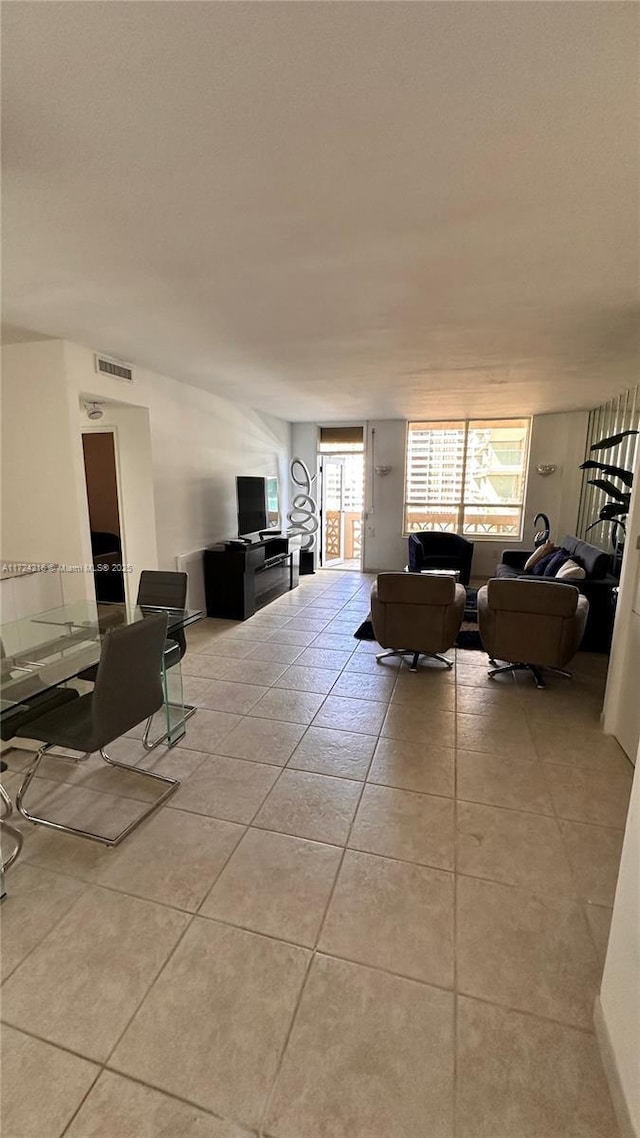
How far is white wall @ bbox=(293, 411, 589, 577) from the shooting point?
6.48 m

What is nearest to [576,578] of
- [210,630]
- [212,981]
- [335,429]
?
[210,630]

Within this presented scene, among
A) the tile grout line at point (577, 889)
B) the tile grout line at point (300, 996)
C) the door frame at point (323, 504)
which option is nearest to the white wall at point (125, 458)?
the door frame at point (323, 504)

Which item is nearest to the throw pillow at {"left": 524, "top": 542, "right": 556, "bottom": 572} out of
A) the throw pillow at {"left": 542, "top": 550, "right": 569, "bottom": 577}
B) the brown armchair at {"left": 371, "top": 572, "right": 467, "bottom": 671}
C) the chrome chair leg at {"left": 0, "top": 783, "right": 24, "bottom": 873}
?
the throw pillow at {"left": 542, "top": 550, "right": 569, "bottom": 577}

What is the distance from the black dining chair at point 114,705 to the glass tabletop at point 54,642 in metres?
0.17

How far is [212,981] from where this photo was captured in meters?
1.38

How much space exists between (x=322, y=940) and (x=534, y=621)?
8.02ft

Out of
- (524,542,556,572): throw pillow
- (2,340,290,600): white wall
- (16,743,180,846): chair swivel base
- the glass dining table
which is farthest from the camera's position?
(524,542,556,572): throw pillow

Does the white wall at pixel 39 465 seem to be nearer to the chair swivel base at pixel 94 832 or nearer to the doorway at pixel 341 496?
the chair swivel base at pixel 94 832

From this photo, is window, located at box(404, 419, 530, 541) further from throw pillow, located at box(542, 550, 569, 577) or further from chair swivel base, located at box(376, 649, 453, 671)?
chair swivel base, located at box(376, 649, 453, 671)

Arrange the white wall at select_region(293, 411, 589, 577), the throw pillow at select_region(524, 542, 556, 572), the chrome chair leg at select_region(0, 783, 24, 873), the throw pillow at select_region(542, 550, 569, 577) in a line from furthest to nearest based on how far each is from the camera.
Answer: the white wall at select_region(293, 411, 589, 577) → the throw pillow at select_region(524, 542, 556, 572) → the throw pillow at select_region(542, 550, 569, 577) → the chrome chair leg at select_region(0, 783, 24, 873)

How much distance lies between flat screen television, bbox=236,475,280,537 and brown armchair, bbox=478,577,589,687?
3.15 m

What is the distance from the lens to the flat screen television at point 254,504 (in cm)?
550

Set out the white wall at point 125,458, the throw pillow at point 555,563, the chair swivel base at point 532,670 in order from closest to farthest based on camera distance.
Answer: the white wall at point 125,458, the chair swivel base at point 532,670, the throw pillow at point 555,563

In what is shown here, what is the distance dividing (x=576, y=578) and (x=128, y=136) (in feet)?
13.1
